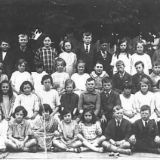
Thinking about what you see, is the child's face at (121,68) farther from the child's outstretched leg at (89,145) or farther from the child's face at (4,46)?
the child's face at (4,46)

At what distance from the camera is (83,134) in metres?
6.28

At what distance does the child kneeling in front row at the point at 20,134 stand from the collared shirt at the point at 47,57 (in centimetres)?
95

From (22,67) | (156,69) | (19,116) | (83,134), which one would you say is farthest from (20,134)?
(156,69)

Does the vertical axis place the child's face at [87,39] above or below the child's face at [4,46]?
above

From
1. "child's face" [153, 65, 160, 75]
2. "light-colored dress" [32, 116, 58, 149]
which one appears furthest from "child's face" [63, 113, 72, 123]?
"child's face" [153, 65, 160, 75]

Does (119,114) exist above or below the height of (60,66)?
below

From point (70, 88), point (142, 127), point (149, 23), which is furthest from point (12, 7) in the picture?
point (142, 127)

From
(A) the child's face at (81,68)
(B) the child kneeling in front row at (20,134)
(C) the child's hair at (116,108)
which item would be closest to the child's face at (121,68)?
(A) the child's face at (81,68)

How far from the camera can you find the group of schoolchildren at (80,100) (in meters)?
6.22

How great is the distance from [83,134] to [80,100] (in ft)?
1.68

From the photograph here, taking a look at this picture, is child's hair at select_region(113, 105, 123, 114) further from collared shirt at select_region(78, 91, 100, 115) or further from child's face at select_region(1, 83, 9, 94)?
child's face at select_region(1, 83, 9, 94)

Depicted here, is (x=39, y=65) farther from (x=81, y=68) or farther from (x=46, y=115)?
(x=46, y=115)

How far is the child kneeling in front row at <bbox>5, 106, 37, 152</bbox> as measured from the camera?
6152 mm

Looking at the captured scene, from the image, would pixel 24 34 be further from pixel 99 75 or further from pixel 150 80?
pixel 150 80
